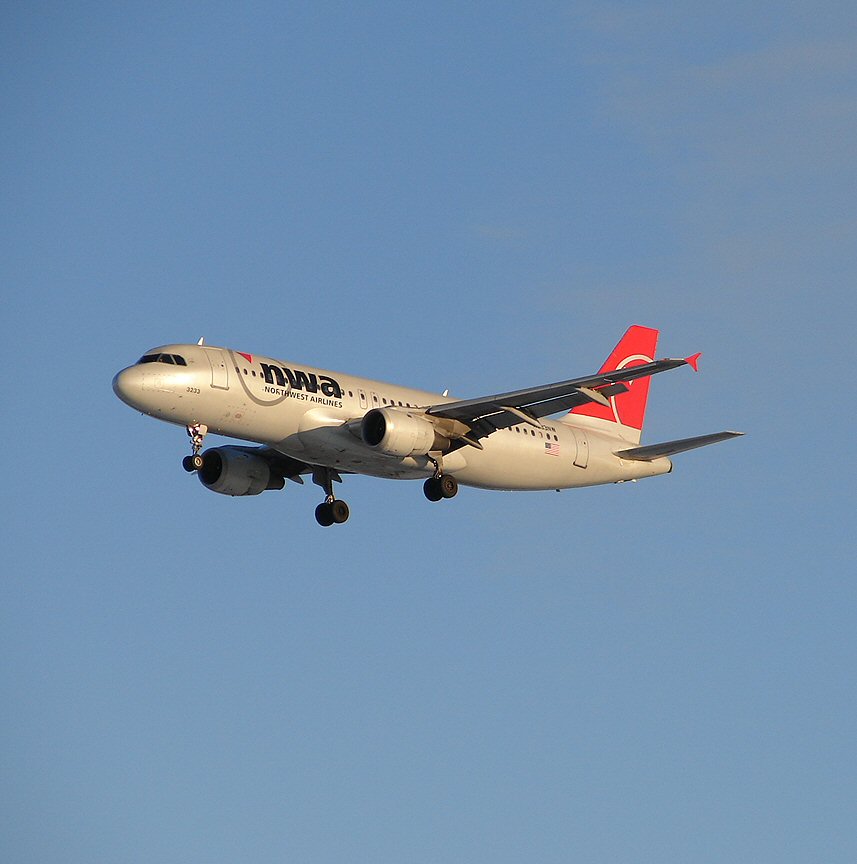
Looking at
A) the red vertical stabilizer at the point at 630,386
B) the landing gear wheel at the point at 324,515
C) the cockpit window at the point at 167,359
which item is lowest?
the landing gear wheel at the point at 324,515

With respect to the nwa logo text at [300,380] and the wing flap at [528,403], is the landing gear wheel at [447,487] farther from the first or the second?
the nwa logo text at [300,380]

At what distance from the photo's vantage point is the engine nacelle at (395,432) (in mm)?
50669

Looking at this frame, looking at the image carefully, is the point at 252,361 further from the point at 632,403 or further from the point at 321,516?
the point at 632,403

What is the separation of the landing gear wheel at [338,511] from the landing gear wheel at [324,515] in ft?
0.23

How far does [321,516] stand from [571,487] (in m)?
9.53

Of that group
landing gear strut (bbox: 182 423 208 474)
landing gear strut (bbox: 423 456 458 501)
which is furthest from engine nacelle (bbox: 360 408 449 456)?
landing gear strut (bbox: 182 423 208 474)

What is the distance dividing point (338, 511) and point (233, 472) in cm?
397

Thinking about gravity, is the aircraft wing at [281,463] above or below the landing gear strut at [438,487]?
above

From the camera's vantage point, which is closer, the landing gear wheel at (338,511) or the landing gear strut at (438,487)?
the landing gear strut at (438,487)

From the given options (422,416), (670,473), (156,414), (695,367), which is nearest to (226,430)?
(156,414)

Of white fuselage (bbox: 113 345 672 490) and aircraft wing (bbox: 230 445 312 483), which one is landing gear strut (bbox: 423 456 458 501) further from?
aircraft wing (bbox: 230 445 312 483)

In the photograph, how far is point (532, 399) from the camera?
5275cm

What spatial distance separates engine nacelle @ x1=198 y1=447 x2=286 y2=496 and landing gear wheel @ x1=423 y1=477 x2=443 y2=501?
20.1ft

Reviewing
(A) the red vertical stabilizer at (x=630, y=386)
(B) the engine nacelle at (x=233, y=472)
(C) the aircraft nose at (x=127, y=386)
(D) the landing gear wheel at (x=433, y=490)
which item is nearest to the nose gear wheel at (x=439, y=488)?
(D) the landing gear wheel at (x=433, y=490)
